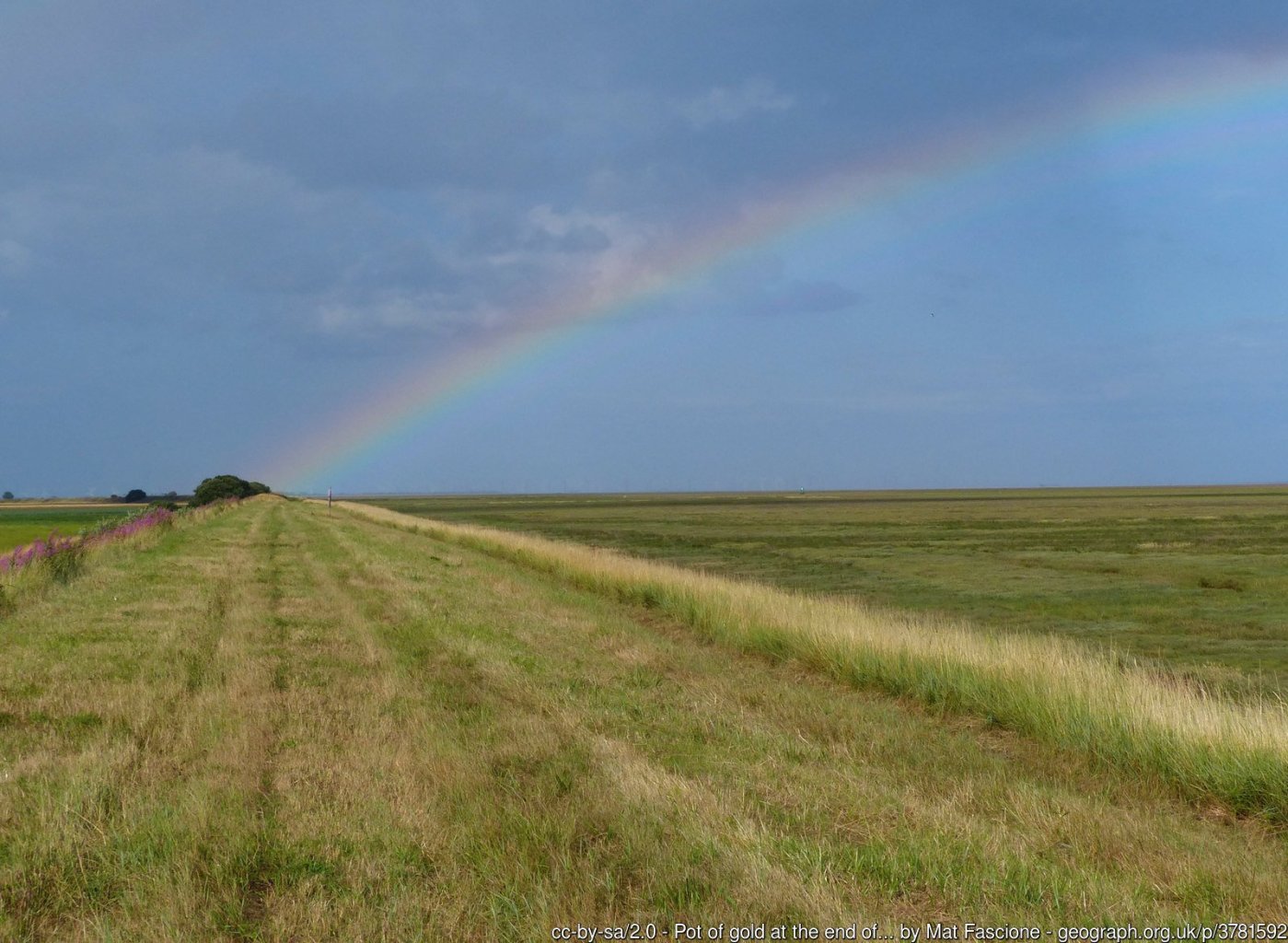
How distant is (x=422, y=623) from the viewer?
14.9m

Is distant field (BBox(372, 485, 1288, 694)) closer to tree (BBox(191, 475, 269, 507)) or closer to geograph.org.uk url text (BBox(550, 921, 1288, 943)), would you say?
geograph.org.uk url text (BBox(550, 921, 1288, 943))

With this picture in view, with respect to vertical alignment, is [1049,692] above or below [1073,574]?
above

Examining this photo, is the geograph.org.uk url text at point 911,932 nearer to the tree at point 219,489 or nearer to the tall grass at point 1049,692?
the tall grass at point 1049,692

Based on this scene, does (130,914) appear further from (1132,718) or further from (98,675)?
(1132,718)

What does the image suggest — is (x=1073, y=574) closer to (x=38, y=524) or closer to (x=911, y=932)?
(x=911, y=932)

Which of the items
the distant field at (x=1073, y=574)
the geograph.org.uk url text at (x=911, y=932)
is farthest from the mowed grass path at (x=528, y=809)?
the distant field at (x=1073, y=574)

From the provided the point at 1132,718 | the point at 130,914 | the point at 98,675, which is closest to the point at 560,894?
the point at 130,914

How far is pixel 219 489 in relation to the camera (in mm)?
128750

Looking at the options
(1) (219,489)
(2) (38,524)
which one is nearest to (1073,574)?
(2) (38,524)

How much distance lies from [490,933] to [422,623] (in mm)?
10919

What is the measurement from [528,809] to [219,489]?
450 ft

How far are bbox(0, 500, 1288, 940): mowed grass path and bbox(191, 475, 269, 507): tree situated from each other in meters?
116

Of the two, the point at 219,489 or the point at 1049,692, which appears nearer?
the point at 1049,692

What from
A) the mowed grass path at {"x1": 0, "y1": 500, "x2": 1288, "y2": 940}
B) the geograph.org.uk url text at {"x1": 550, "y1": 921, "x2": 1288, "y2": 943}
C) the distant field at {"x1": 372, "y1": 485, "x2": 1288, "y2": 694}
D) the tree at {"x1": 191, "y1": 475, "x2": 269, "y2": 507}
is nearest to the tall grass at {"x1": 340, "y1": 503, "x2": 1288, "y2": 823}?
the mowed grass path at {"x1": 0, "y1": 500, "x2": 1288, "y2": 940}
